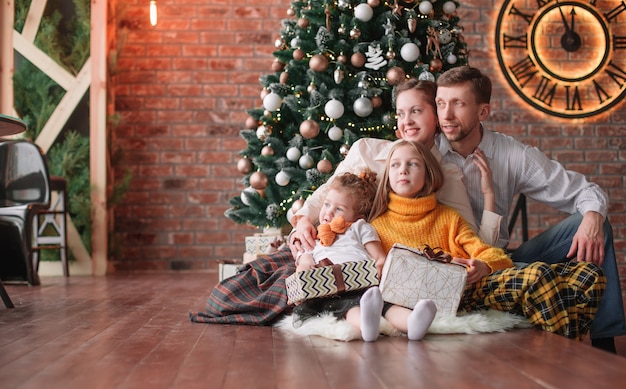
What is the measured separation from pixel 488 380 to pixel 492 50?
4.36m

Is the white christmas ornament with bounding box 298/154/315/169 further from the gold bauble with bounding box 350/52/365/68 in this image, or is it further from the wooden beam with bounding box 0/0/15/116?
the wooden beam with bounding box 0/0/15/116

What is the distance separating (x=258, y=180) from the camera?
3.45 meters

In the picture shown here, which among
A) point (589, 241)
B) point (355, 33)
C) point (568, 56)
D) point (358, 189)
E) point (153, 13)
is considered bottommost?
point (589, 241)

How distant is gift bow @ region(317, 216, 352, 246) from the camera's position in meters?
2.19

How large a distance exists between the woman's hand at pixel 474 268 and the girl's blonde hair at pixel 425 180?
0.29 m

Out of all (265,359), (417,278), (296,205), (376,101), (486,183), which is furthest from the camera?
(376,101)

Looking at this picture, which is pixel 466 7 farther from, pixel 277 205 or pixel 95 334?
pixel 95 334

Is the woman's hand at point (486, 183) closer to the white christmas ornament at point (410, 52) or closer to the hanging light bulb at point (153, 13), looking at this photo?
the white christmas ornament at point (410, 52)

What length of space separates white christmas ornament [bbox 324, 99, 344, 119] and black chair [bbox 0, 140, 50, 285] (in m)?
1.95

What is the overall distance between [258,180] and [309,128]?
0.39 m

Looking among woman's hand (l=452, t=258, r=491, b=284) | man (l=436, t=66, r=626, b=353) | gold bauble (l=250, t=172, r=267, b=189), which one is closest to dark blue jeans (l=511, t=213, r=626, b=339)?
man (l=436, t=66, r=626, b=353)

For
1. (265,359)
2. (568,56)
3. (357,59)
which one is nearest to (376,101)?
(357,59)

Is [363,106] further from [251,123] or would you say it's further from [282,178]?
[251,123]

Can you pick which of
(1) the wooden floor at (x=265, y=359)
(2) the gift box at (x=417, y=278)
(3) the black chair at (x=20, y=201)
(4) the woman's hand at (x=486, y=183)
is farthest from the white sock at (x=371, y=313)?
(3) the black chair at (x=20, y=201)
